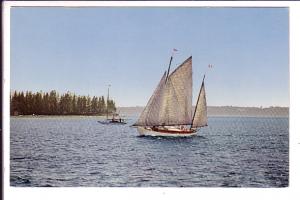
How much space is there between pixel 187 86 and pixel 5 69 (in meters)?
0.98

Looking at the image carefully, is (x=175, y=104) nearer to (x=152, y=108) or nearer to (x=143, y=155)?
(x=152, y=108)

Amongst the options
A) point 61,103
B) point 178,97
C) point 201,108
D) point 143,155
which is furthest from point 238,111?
point 61,103

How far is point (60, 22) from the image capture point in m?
3.22

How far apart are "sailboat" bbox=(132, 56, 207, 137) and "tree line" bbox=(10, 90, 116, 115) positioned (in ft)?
0.69

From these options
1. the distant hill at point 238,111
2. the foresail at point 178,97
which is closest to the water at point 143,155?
the distant hill at point 238,111

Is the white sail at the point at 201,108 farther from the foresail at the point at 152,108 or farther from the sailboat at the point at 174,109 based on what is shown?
the foresail at the point at 152,108

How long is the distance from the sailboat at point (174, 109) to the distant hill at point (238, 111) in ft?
0.15

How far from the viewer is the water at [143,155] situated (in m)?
3.23

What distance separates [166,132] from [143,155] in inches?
7.4

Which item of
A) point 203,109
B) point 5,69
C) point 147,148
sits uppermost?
point 5,69

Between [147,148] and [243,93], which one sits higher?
[243,93]

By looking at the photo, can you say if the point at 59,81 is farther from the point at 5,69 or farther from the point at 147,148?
the point at 147,148

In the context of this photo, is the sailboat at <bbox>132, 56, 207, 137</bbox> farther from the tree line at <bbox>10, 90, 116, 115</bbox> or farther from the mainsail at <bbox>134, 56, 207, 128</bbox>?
the tree line at <bbox>10, 90, 116, 115</bbox>
